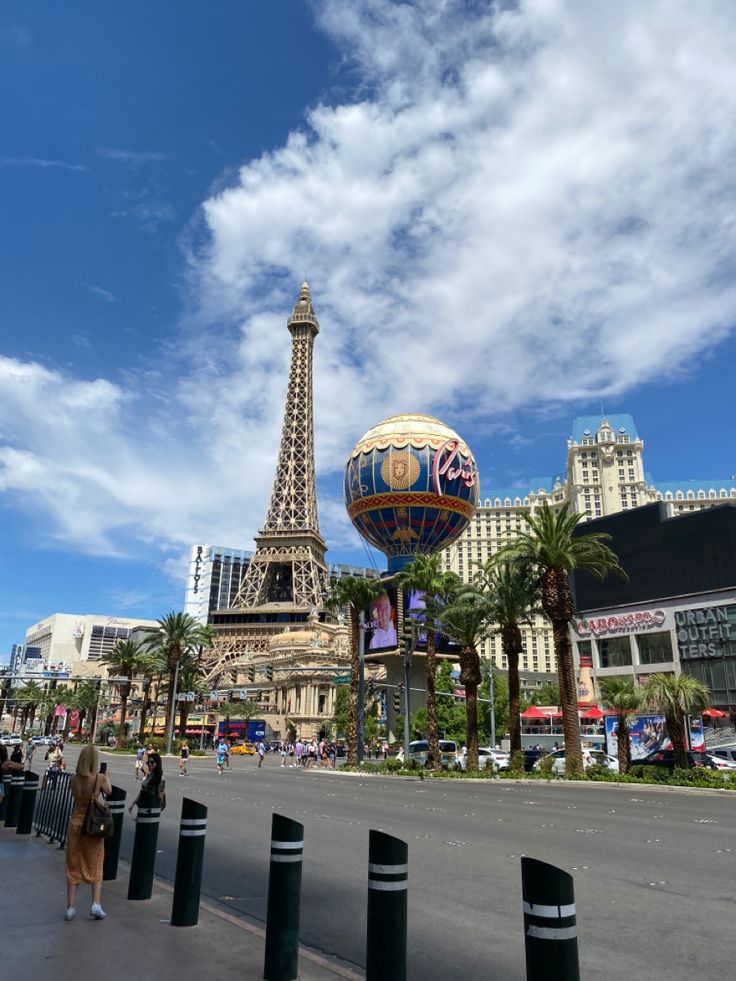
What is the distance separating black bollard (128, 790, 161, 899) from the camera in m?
7.49

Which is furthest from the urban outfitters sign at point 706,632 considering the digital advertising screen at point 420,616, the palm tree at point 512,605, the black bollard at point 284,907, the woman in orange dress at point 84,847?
the black bollard at point 284,907

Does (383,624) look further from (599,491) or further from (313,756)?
(599,491)

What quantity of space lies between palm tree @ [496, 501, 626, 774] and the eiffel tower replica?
78.9 metres

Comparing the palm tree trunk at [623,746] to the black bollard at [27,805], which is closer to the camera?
the black bollard at [27,805]

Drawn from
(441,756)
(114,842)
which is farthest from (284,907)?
(441,756)

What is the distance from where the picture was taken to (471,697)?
120ft

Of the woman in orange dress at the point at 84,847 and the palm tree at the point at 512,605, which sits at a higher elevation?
the palm tree at the point at 512,605

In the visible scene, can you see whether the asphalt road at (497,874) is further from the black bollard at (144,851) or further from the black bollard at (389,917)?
the black bollard at (389,917)

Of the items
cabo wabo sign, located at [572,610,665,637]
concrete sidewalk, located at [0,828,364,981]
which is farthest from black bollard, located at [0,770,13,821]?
cabo wabo sign, located at [572,610,665,637]

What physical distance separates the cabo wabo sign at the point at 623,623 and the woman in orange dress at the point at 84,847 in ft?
176

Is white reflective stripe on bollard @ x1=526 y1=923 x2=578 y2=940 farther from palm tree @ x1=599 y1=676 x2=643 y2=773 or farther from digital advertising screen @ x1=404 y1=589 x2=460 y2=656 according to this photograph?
digital advertising screen @ x1=404 y1=589 x2=460 y2=656

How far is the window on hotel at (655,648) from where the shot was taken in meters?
58.7

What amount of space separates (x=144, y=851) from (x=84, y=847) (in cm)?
80

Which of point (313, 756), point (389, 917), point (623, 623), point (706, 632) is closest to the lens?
point (389, 917)
